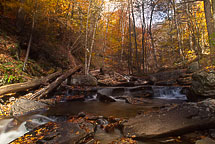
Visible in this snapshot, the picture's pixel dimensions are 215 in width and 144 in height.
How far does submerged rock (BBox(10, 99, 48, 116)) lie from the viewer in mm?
5166

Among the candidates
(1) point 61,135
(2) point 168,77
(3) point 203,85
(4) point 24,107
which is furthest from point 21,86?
(2) point 168,77

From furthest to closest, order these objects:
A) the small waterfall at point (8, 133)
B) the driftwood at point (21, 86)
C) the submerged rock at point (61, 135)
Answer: the driftwood at point (21, 86) → the small waterfall at point (8, 133) → the submerged rock at point (61, 135)

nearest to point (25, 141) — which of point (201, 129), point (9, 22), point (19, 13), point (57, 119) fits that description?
point (57, 119)

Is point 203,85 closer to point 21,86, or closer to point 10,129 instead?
point 10,129

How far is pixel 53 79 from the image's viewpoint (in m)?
8.77

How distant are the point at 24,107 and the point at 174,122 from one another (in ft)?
19.1

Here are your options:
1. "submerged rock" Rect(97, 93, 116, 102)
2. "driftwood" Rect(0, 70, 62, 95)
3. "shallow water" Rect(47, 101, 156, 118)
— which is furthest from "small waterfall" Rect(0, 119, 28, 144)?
"submerged rock" Rect(97, 93, 116, 102)

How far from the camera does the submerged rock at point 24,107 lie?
517 cm

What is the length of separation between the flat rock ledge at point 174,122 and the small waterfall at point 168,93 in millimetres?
5489

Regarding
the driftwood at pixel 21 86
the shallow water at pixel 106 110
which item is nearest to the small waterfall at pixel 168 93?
the shallow water at pixel 106 110

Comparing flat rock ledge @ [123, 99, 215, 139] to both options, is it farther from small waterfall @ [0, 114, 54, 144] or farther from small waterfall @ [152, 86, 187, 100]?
small waterfall @ [152, 86, 187, 100]

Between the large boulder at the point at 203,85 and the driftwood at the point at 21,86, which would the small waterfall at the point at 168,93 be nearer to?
the large boulder at the point at 203,85

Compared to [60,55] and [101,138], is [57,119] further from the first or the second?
[60,55]

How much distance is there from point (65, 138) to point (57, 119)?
2.10 m
